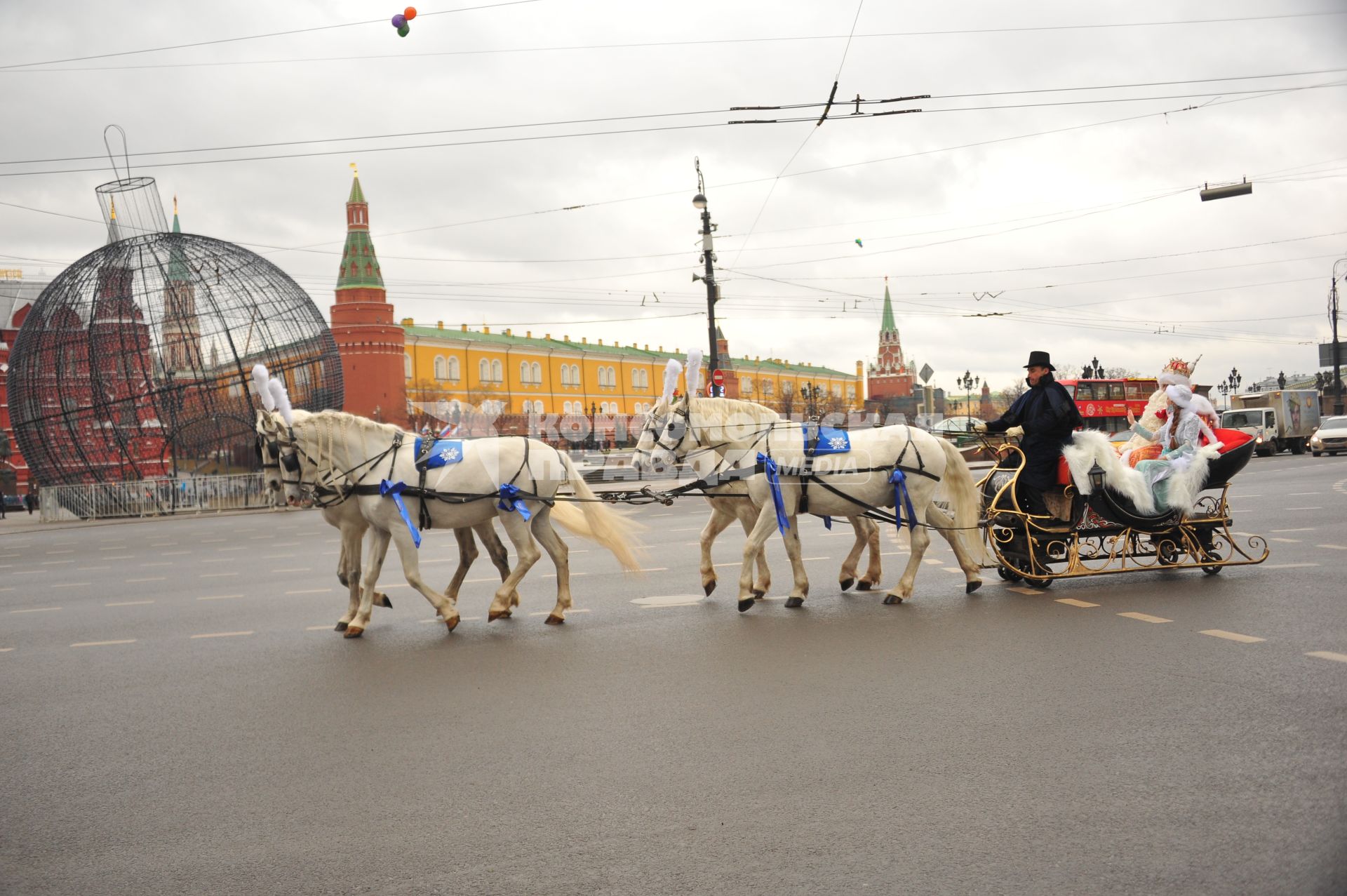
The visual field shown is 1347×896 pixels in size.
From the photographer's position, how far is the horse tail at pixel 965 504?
30.4 feet

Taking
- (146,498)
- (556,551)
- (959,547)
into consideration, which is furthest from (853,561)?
(146,498)

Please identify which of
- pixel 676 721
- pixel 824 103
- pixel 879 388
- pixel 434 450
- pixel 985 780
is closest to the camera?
pixel 985 780

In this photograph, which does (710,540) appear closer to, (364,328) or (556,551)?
(556,551)

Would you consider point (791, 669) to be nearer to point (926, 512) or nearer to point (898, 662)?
point (898, 662)

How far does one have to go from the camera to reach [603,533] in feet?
29.8

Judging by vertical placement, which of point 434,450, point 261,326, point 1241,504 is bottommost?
point 1241,504

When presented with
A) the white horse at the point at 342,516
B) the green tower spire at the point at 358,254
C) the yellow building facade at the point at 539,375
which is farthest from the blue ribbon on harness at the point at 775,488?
the green tower spire at the point at 358,254

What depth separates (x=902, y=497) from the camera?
Result: 9.16 meters

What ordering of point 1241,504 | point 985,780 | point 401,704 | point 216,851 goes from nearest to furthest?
point 216,851 → point 985,780 → point 401,704 → point 1241,504

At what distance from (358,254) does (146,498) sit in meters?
53.3

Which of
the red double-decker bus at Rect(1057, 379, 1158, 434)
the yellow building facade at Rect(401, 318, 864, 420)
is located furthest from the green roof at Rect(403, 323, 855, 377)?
the red double-decker bus at Rect(1057, 379, 1158, 434)

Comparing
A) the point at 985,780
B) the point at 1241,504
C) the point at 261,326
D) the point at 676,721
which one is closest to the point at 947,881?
the point at 985,780

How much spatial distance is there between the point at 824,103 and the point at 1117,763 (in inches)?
511

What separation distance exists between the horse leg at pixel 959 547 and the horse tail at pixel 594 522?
9.31ft
